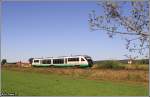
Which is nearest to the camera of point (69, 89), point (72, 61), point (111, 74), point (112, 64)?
point (69, 89)

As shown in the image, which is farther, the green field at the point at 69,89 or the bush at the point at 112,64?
the bush at the point at 112,64

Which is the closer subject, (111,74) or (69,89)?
(69,89)

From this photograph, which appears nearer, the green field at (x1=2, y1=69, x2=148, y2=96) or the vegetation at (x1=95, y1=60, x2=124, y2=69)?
the green field at (x1=2, y1=69, x2=148, y2=96)

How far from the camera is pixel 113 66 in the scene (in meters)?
27.9

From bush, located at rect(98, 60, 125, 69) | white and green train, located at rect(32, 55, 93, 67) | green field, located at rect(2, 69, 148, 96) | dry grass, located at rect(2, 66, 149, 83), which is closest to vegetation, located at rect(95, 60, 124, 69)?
bush, located at rect(98, 60, 125, 69)

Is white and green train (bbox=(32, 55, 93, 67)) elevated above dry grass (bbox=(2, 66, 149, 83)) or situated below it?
above

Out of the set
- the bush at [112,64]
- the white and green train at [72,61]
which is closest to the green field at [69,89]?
the bush at [112,64]

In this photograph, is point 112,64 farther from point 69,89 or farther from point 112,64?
point 69,89

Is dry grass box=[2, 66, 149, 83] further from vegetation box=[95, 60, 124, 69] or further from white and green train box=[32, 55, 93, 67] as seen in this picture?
white and green train box=[32, 55, 93, 67]

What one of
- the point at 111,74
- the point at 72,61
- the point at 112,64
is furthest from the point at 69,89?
the point at 72,61

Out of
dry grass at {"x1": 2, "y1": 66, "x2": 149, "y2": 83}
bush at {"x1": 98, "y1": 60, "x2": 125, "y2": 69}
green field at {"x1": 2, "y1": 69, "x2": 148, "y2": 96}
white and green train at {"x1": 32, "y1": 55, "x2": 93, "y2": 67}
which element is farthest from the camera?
white and green train at {"x1": 32, "y1": 55, "x2": 93, "y2": 67}

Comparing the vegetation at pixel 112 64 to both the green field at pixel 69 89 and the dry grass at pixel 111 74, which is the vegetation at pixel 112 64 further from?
the green field at pixel 69 89

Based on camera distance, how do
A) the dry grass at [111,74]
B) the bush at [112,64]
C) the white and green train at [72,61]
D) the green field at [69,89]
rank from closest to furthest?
the green field at [69,89]
the dry grass at [111,74]
the bush at [112,64]
the white and green train at [72,61]

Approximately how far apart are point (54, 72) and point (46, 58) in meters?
9.62
